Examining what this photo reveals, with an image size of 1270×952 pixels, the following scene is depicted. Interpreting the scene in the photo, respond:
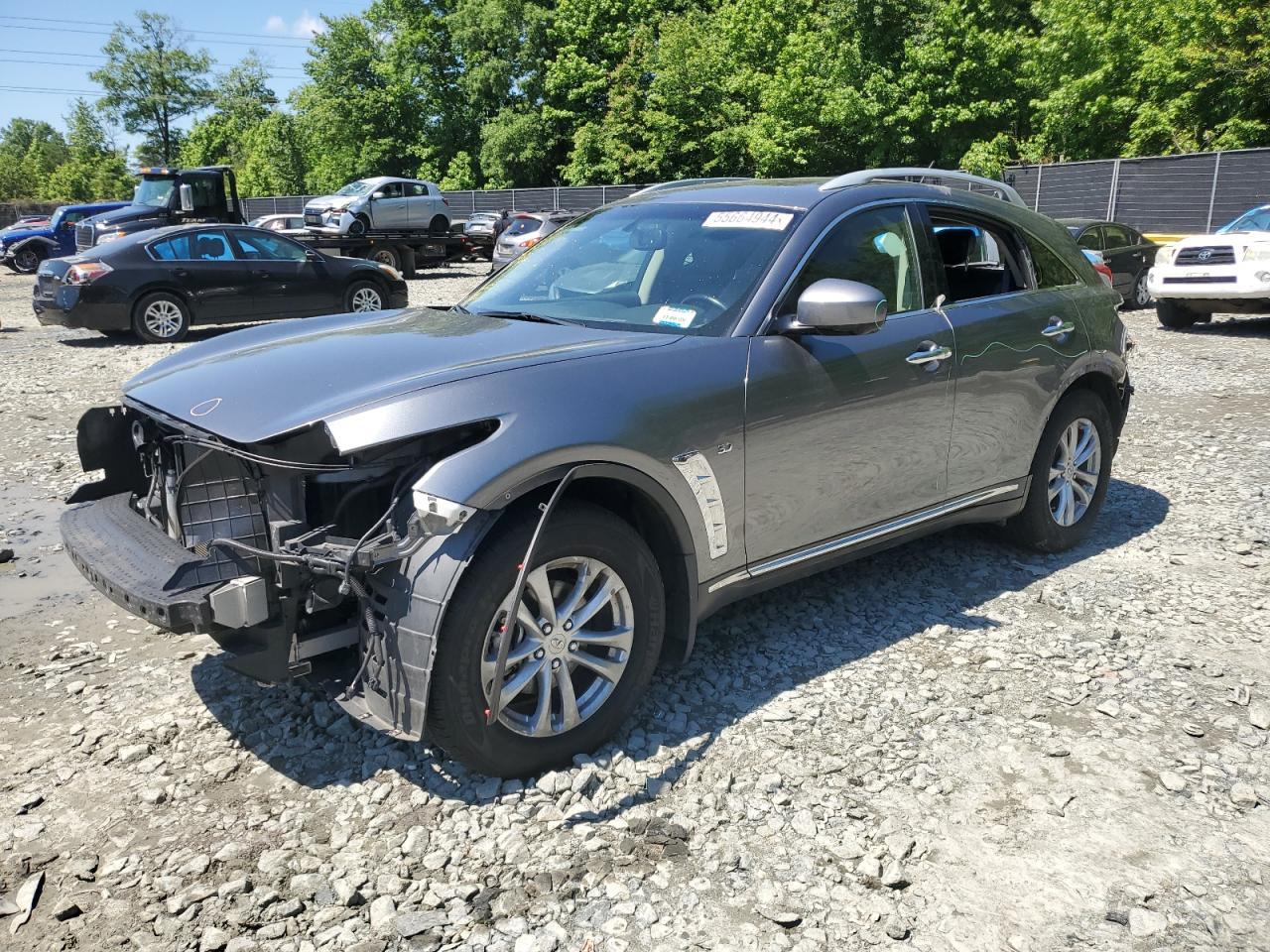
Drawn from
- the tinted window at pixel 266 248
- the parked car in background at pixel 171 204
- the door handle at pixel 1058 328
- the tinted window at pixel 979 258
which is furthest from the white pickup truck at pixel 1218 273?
the parked car in background at pixel 171 204

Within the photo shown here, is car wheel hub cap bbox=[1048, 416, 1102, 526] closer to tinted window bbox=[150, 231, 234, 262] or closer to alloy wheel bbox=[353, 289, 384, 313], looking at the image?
alloy wheel bbox=[353, 289, 384, 313]

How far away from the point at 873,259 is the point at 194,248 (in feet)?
41.0

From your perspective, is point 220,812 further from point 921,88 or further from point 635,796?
point 921,88

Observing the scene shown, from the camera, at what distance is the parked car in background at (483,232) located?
29688 mm

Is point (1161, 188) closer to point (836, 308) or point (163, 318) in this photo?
point (163, 318)

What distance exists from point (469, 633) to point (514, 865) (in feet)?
2.20

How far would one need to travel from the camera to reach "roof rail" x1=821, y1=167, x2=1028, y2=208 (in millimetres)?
4266

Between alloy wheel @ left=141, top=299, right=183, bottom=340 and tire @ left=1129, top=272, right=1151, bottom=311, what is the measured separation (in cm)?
1511

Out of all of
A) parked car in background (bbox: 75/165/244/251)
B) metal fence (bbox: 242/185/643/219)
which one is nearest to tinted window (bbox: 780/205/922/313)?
parked car in background (bbox: 75/165/244/251)

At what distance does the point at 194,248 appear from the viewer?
14164 millimetres

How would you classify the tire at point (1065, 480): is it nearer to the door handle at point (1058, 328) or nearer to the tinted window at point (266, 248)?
the door handle at point (1058, 328)

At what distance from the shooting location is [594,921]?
2.64 metres

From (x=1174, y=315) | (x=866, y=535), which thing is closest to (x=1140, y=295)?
(x=1174, y=315)

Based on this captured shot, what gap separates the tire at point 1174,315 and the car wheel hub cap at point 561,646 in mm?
13748
